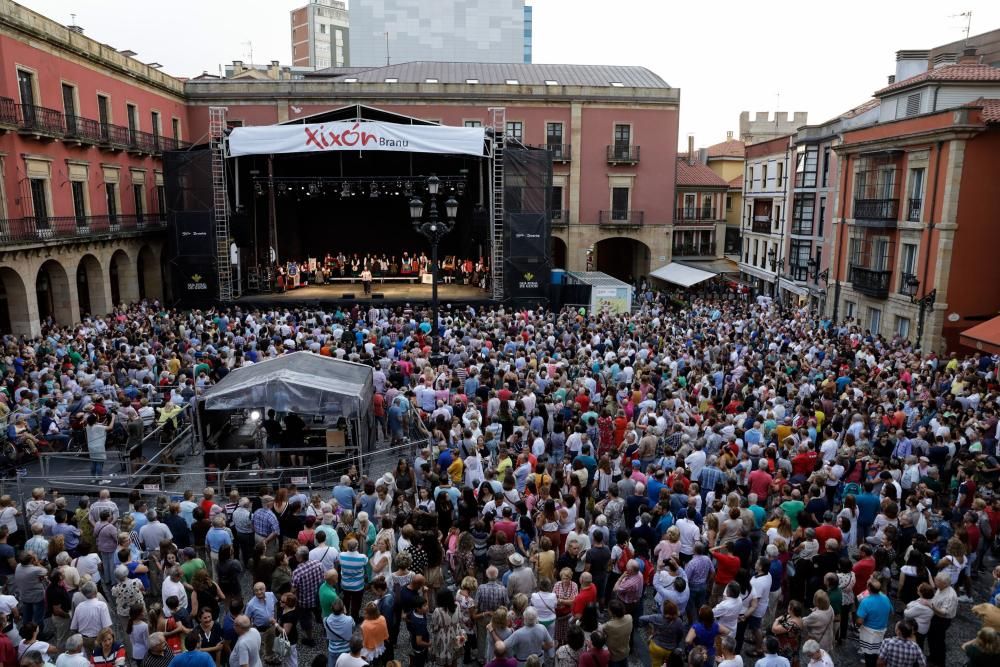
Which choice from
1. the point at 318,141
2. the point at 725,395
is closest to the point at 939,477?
the point at 725,395

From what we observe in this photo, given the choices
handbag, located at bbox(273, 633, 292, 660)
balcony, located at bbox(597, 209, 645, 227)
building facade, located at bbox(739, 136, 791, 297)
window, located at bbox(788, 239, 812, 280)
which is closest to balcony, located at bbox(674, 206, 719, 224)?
building facade, located at bbox(739, 136, 791, 297)

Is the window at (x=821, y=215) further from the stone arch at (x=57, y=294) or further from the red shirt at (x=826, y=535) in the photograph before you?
the stone arch at (x=57, y=294)

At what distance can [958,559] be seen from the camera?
7672 millimetres

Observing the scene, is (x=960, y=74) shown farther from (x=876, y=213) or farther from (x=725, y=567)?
(x=725, y=567)

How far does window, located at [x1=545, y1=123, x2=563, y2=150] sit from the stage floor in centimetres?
880

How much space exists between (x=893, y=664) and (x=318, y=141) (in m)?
23.1

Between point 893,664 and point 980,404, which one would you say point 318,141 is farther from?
point 893,664

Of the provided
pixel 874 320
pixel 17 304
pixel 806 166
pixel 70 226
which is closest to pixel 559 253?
pixel 806 166

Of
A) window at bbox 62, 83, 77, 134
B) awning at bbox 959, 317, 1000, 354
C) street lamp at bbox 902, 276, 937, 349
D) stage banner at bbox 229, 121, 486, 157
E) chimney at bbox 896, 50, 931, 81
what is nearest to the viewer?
awning at bbox 959, 317, 1000, 354

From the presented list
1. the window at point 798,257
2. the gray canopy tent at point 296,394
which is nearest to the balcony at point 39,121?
the gray canopy tent at point 296,394

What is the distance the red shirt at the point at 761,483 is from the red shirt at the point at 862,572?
6.23ft

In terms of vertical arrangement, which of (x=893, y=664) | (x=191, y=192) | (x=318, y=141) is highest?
(x=318, y=141)

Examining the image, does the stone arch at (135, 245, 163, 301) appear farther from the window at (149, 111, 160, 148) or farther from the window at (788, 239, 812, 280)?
the window at (788, 239, 812, 280)

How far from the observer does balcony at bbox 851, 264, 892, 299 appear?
24.2 meters
